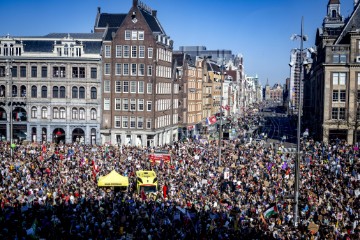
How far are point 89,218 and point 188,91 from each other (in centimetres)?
6063

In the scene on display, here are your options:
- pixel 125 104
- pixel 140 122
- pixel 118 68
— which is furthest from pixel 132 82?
pixel 140 122

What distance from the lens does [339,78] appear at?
67375 mm

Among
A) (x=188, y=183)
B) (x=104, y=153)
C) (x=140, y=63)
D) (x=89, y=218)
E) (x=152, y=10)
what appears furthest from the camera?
(x=152, y=10)

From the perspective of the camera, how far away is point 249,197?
3416 centimetres

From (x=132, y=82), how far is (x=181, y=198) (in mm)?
34488

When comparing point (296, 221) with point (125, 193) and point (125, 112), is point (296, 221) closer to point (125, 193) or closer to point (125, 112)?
point (125, 193)

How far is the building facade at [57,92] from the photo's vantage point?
2586 inches

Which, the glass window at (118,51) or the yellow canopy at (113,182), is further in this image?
the glass window at (118,51)

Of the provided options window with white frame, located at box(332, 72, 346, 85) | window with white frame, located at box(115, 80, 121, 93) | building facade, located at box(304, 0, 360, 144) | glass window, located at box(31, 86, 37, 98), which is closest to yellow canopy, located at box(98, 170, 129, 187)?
window with white frame, located at box(115, 80, 121, 93)

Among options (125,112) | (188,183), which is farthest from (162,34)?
(188,183)

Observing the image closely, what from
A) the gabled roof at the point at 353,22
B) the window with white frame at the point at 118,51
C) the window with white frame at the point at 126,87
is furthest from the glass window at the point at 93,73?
the gabled roof at the point at 353,22

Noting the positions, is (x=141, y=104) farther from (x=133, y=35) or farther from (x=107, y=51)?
(x=133, y=35)

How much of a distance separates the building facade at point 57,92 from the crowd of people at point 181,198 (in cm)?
1462

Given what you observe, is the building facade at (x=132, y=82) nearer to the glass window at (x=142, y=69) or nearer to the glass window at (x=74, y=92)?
the glass window at (x=142, y=69)
